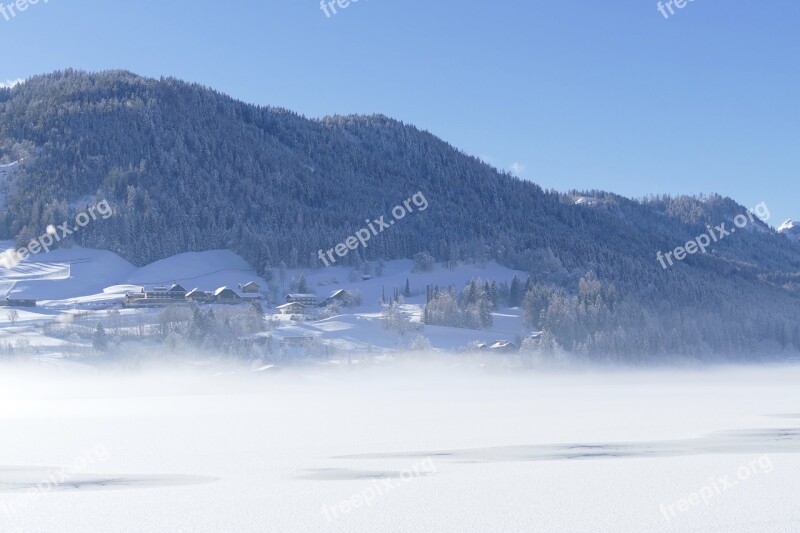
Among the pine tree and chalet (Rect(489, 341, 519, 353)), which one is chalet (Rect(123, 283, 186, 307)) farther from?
chalet (Rect(489, 341, 519, 353))

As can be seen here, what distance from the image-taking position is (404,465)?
94.0 ft

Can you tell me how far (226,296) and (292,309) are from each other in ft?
53.9

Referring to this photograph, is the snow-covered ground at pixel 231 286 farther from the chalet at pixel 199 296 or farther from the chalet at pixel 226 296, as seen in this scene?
the chalet at pixel 199 296

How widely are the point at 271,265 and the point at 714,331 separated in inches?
3464

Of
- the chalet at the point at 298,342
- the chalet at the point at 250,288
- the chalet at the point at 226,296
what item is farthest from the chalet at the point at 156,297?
the chalet at the point at 298,342

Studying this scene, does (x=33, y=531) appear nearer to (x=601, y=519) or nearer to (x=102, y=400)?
(x=601, y=519)

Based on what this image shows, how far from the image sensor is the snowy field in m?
20.8

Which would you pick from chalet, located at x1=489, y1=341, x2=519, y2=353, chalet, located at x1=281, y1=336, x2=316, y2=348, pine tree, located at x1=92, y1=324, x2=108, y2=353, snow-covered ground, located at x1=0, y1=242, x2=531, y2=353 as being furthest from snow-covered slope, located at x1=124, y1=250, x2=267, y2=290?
chalet, located at x1=489, y1=341, x2=519, y2=353

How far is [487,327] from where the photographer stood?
118438 millimetres

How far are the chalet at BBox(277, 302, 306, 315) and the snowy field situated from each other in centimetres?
6588

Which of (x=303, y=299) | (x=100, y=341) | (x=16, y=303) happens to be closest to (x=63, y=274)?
(x=16, y=303)

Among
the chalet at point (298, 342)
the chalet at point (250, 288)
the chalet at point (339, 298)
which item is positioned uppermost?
the chalet at point (250, 288)

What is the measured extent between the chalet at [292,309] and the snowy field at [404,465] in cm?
6588

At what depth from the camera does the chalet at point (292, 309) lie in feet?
411
